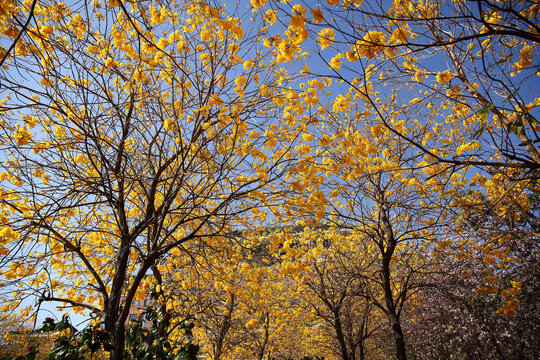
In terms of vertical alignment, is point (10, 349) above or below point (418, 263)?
below

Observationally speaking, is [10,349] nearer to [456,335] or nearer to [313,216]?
[313,216]

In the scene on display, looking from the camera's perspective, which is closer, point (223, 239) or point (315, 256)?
point (223, 239)

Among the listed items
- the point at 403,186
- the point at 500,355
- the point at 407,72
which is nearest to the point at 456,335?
the point at 500,355

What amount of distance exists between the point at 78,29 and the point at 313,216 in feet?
10.3

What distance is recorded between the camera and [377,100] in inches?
202

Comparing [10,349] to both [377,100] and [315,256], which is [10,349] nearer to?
[315,256]

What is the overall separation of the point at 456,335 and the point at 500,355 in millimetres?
1552

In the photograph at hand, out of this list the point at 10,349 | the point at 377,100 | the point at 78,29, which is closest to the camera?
the point at 78,29

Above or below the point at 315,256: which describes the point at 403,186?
above

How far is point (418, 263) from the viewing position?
7.69 m

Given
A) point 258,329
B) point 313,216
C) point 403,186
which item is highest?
point 403,186

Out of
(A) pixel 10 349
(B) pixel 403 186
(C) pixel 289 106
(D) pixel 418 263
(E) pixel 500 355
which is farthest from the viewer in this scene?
(A) pixel 10 349

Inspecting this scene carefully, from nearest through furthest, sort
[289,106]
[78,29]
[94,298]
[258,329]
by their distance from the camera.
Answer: [78,29]
[289,106]
[94,298]
[258,329]

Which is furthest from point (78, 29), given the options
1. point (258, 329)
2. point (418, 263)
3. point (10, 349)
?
point (10, 349)
